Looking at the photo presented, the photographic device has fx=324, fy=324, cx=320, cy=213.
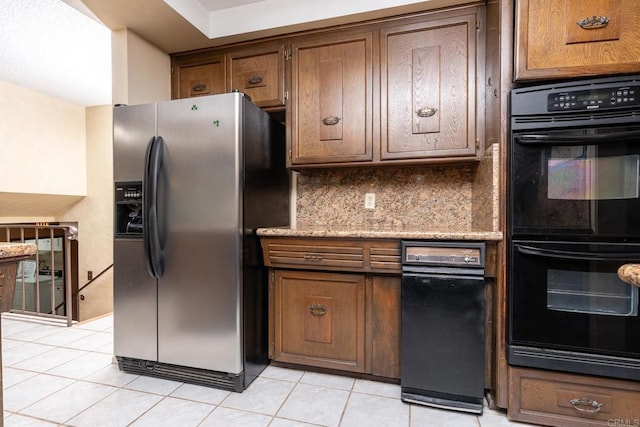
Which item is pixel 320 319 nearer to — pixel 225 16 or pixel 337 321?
pixel 337 321

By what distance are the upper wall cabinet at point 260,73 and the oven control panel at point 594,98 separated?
64.6 inches

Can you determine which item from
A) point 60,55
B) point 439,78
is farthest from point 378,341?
point 60,55

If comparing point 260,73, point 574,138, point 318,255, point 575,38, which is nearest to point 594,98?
point 574,138

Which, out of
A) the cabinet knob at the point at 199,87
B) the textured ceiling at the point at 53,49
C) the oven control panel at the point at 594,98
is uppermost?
the textured ceiling at the point at 53,49

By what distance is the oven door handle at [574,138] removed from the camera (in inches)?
57.8

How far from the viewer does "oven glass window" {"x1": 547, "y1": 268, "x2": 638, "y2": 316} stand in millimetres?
1513

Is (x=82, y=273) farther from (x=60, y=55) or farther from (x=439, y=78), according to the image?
(x=439, y=78)

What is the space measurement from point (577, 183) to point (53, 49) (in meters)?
4.25

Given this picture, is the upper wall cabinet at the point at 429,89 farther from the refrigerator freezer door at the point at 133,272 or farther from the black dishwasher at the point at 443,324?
the refrigerator freezer door at the point at 133,272

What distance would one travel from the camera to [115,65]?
2258mm

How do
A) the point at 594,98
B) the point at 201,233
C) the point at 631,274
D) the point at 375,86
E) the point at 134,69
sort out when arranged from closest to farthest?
the point at 631,274 → the point at 594,98 → the point at 201,233 → the point at 375,86 → the point at 134,69

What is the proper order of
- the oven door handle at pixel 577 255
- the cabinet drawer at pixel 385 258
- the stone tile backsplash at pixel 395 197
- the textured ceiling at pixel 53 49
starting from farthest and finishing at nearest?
the textured ceiling at pixel 53 49 < the stone tile backsplash at pixel 395 197 < the cabinet drawer at pixel 385 258 < the oven door handle at pixel 577 255

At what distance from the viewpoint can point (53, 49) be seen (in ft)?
9.93

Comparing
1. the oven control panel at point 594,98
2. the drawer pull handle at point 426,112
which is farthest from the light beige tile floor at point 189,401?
the drawer pull handle at point 426,112
